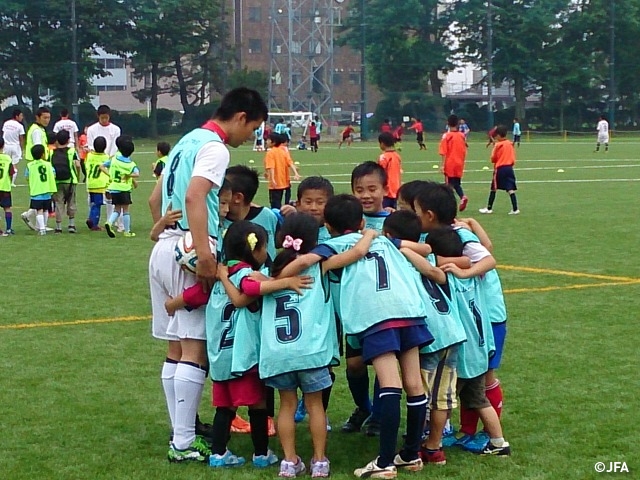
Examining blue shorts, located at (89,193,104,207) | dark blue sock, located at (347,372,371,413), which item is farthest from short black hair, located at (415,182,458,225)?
blue shorts, located at (89,193,104,207)

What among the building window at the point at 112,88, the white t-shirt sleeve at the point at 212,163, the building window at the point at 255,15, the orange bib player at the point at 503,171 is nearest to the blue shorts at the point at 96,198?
the orange bib player at the point at 503,171

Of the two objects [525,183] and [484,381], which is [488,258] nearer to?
[484,381]

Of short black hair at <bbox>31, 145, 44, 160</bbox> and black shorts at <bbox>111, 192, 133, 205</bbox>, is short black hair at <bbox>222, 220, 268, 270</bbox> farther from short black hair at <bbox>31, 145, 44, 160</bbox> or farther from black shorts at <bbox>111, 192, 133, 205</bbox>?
short black hair at <bbox>31, 145, 44, 160</bbox>

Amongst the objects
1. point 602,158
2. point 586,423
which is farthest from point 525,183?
point 586,423

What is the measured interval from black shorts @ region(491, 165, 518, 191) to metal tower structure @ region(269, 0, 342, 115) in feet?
167

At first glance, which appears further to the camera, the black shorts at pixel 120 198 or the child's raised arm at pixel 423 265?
the black shorts at pixel 120 198

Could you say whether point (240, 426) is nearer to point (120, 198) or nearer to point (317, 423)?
point (317, 423)

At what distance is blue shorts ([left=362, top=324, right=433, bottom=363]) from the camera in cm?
519

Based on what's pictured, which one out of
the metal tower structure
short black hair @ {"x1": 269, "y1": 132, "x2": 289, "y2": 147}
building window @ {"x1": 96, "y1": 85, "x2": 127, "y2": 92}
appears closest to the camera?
short black hair @ {"x1": 269, "y1": 132, "x2": 289, "y2": 147}

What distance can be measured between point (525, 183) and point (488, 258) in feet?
70.6

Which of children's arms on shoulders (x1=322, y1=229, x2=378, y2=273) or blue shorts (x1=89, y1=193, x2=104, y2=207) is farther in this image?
blue shorts (x1=89, y1=193, x2=104, y2=207)

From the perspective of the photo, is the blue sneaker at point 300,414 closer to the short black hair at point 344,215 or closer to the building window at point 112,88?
the short black hair at point 344,215

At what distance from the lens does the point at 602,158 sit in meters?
38.5

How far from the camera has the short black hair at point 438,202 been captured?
5.75m
